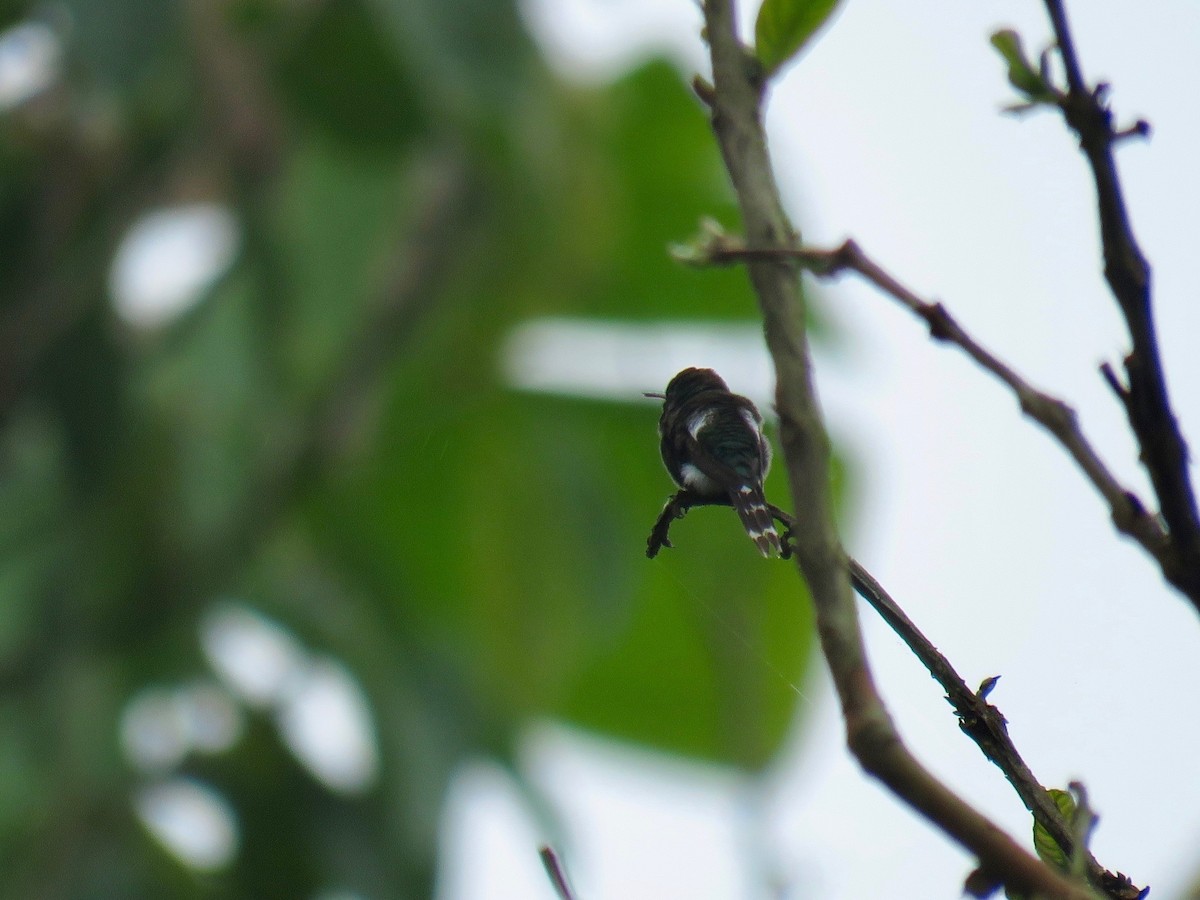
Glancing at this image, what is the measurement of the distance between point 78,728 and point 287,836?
66 cm

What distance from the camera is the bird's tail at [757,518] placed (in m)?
0.80

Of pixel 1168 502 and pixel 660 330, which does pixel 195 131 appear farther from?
pixel 1168 502

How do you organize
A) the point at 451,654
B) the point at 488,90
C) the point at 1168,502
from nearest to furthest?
the point at 1168,502 < the point at 488,90 < the point at 451,654

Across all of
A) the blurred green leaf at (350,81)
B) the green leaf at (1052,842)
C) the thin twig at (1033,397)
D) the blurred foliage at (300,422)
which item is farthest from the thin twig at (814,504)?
the blurred green leaf at (350,81)

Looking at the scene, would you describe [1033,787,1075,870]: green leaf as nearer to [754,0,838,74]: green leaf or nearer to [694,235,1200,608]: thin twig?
[694,235,1200,608]: thin twig

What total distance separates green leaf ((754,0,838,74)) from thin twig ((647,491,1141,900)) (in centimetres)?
29

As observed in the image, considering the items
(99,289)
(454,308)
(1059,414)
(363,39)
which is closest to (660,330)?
(454,308)

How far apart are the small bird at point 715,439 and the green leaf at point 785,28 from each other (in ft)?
0.64

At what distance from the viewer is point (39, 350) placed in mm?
3443

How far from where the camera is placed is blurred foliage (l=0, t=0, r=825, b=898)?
3459 millimetres

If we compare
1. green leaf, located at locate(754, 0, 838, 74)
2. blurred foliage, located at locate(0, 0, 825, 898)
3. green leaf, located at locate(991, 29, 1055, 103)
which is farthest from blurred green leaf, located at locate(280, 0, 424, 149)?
green leaf, located at locate(991, 29, 1055, 103)

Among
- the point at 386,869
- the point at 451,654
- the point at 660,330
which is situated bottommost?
the point at 386,869

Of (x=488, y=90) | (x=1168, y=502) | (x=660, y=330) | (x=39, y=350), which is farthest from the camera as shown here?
(x=660, y=330)

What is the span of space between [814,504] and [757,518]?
0.21m
